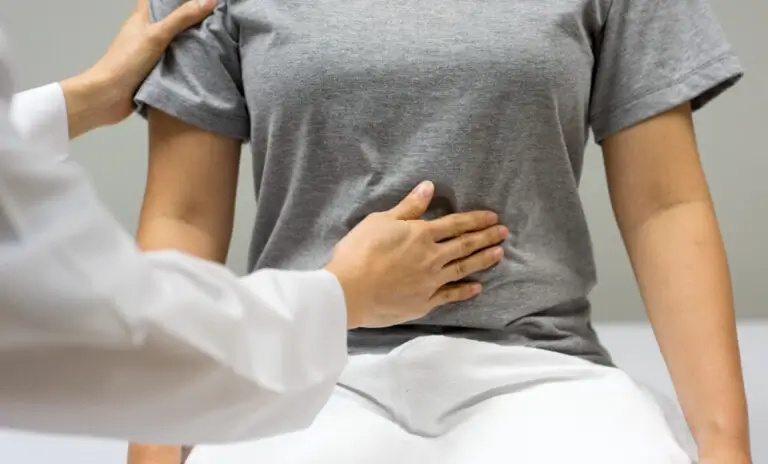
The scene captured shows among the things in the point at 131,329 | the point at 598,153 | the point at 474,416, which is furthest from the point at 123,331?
the point at 598,153

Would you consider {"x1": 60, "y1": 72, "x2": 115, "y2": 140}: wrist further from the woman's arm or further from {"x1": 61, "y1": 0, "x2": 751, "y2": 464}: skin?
the woman's arm

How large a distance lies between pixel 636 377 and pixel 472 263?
554 millimetres

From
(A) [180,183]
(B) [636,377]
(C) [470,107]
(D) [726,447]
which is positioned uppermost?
(C) [470,107]

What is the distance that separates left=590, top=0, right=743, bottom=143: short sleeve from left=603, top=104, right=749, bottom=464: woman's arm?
0.07 ft

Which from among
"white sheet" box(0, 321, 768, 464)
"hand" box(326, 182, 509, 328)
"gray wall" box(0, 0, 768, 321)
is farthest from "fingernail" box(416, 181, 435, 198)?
"gray wall" box(0, 0, 768, 321)

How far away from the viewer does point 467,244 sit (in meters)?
0.82

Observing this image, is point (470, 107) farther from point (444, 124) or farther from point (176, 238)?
point (176, 238)

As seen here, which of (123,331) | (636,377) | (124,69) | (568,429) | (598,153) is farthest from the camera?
(598,153)

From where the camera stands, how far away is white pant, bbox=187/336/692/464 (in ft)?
2.36

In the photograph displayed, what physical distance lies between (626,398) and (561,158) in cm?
24

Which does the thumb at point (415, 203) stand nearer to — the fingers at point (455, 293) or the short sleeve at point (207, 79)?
the fingers at point (455, 293)

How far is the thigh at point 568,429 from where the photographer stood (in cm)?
71

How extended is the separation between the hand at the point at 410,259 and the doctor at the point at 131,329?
0.39ft

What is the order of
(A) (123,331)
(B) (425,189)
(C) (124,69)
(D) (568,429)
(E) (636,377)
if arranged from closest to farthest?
Answer: (A) (123,331) < (D) (568,429) < (B) (425,189) < (C) (124,69) < (E) (636,377)
